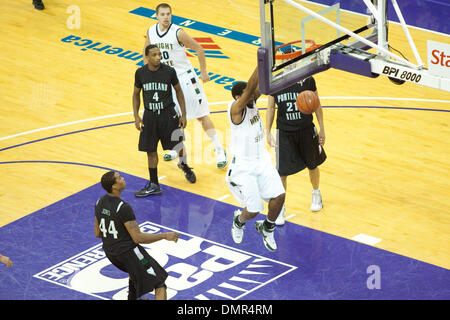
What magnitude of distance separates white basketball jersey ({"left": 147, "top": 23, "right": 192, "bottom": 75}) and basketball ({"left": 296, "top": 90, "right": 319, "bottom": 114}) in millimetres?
2930

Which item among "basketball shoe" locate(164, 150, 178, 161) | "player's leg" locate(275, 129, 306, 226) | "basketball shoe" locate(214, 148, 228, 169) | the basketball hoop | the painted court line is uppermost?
the basketball hoop

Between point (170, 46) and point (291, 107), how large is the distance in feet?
7.98

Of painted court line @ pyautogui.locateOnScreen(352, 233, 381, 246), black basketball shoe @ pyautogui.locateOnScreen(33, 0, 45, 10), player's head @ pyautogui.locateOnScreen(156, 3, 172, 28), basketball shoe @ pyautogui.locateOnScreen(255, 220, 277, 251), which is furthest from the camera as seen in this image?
black basketball shoe @ pyautogui.locateOnScreen(33, 0, 45, 10)

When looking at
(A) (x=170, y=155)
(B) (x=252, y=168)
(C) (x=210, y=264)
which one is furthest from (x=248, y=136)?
(A) (x=170, y=155)

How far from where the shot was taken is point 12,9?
19500 millimetres

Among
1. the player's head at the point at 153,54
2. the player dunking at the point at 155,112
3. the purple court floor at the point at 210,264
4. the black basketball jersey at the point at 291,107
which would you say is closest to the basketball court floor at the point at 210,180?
the purple court floor at the point at 210,264

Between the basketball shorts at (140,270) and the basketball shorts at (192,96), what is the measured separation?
13.9 feet

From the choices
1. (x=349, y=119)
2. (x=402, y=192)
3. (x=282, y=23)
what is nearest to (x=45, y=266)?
(x=282, y=23)

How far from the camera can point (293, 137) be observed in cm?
1179

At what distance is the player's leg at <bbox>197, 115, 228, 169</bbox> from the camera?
1348 centimetres

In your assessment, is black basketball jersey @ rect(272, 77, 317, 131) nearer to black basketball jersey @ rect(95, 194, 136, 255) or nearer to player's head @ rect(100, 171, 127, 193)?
player's head @ rect(100, 171, 127, 193)

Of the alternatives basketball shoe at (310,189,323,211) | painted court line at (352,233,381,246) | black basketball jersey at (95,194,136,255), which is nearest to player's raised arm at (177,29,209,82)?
basketball shoe at (310,189,323,211)

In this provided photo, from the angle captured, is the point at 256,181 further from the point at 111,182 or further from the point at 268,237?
the point at 111,182
